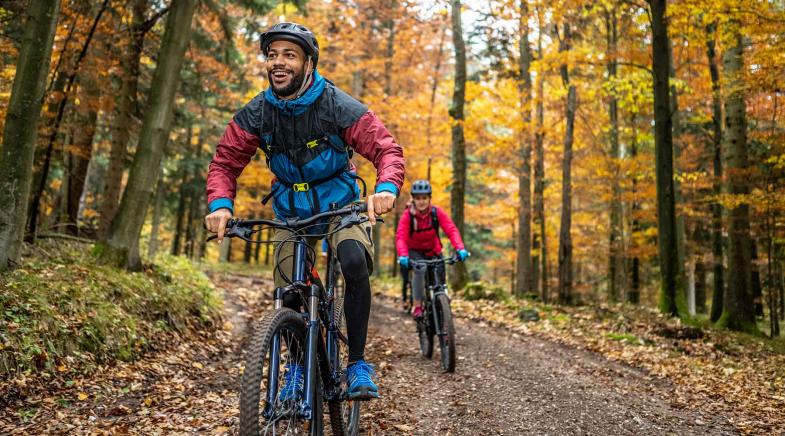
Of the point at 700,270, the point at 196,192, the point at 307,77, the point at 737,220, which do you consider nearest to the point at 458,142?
the point at 737,220

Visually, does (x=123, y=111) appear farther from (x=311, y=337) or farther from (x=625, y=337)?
(x=625, y=337)

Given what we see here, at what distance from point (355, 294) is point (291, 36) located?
5.60ft

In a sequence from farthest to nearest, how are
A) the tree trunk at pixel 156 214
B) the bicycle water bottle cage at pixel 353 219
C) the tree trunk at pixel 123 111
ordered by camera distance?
the tree trunk at pixel 156 214
the tree trunk at pixel 123 111
the bicycle water bottle cage at pixel 353 219

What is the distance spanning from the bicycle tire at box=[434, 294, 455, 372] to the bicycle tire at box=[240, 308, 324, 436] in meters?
3.81

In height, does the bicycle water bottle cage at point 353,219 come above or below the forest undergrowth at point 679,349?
above

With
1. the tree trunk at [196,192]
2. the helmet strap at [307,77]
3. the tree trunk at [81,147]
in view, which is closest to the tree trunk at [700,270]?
the tree trunk at [196,192]

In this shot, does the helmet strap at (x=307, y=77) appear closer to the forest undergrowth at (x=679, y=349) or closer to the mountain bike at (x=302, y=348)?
the mountain bike at (x=302, y=348)

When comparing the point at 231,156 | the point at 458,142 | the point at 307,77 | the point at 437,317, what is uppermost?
the point at 458,142

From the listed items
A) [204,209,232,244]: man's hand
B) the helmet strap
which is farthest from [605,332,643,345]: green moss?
[204,209,232,244]: man's hand

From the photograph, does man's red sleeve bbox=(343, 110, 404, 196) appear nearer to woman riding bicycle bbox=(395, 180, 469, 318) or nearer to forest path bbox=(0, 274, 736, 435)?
forest path bbox=(0, 274, 736, 435)

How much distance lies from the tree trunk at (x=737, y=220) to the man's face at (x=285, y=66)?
11.8 meters

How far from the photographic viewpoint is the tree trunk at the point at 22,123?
20.5 ft

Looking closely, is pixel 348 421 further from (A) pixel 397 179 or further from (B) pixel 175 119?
(B) pixel 175 119

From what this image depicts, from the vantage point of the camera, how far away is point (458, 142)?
54.0 feet
